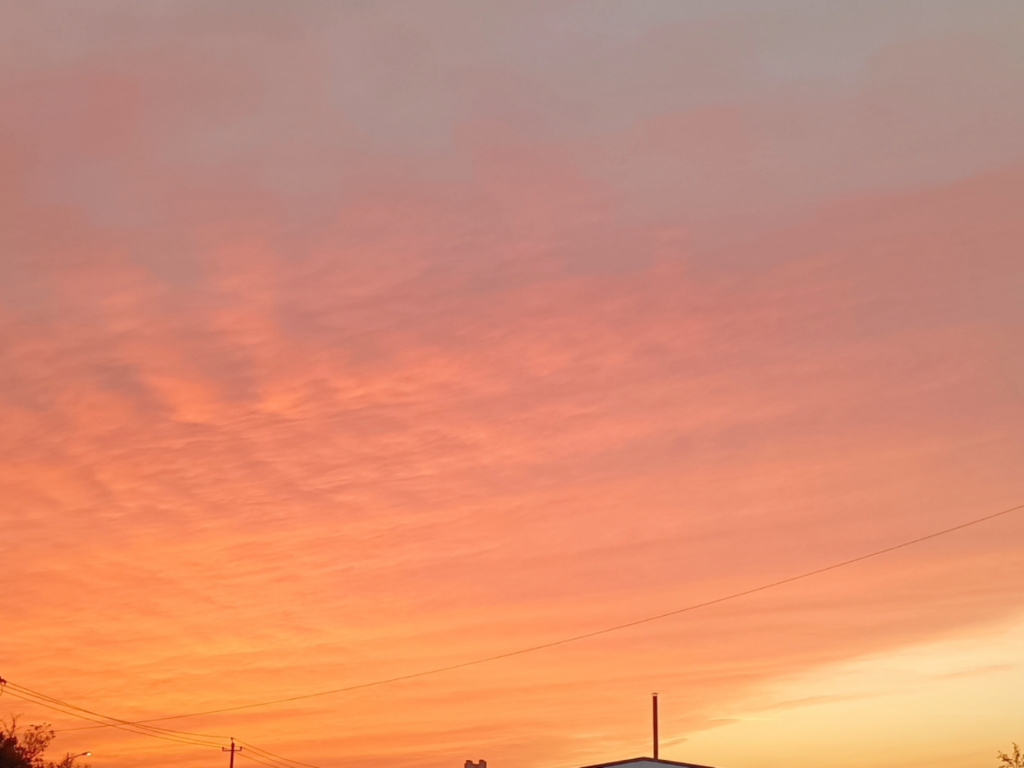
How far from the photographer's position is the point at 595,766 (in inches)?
2616

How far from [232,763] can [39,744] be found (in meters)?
38.7

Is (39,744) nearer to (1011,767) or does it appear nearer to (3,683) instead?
(3,683)

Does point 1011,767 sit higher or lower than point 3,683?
lower

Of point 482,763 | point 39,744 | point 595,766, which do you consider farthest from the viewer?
point 482,763

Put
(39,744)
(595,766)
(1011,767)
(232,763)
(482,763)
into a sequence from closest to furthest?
(595,766)
(1011,767)
(39,744)
(482,763)
(232,763)

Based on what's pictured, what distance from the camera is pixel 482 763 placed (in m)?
104

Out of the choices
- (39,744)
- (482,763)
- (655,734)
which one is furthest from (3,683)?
(655,734)

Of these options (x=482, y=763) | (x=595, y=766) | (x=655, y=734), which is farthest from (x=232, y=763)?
(x=595, y=766)

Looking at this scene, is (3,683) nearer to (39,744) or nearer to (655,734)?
(39,744)

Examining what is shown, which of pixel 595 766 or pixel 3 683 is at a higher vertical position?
pixel 3 683

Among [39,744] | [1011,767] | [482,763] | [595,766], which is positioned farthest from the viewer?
[482,763]

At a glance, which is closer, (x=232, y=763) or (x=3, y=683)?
(x=3, y=683)

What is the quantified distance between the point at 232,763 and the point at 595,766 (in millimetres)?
68972

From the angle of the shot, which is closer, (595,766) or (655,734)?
(595,766)
